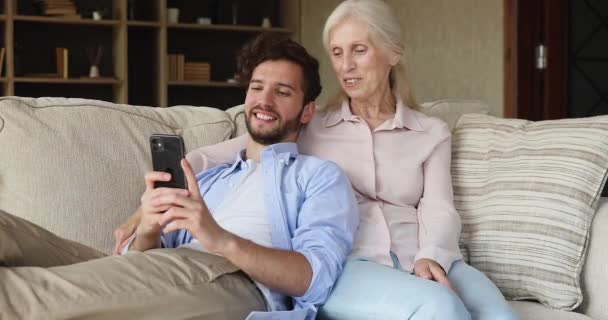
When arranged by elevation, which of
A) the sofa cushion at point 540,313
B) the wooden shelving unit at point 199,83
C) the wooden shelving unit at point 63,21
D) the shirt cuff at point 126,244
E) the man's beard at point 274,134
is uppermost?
the wooden shelving unit at point 63,21

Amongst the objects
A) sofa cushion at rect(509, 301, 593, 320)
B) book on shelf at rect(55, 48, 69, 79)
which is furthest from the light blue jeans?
book on shelf at rect(55, 48, 69, 79)

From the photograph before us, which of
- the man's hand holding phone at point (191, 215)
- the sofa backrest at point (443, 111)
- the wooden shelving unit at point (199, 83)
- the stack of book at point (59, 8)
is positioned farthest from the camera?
the wooden shelving unit at point (199, 83)

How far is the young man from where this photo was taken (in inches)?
60.5

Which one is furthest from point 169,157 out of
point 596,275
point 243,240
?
point 596,275

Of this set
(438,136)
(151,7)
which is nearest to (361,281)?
(438,136)

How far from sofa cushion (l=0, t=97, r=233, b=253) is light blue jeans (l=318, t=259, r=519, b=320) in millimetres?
644

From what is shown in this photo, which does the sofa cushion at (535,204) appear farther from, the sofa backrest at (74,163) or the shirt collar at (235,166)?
the sofa backrest at (74,163)

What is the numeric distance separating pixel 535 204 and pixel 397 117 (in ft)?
1.37

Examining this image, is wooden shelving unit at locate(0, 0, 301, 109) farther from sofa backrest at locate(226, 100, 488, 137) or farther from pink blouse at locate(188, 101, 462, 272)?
pink blouse at locate(188, 101, 462, 272)

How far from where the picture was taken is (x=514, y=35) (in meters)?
4.38

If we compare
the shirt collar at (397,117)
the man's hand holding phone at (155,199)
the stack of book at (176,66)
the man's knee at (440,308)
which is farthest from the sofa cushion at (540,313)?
the stack of book at (176,66)

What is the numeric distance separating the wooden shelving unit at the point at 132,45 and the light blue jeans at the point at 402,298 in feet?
13.1

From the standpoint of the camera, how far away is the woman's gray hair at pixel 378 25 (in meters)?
2.37

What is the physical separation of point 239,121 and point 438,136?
58 centimetres
